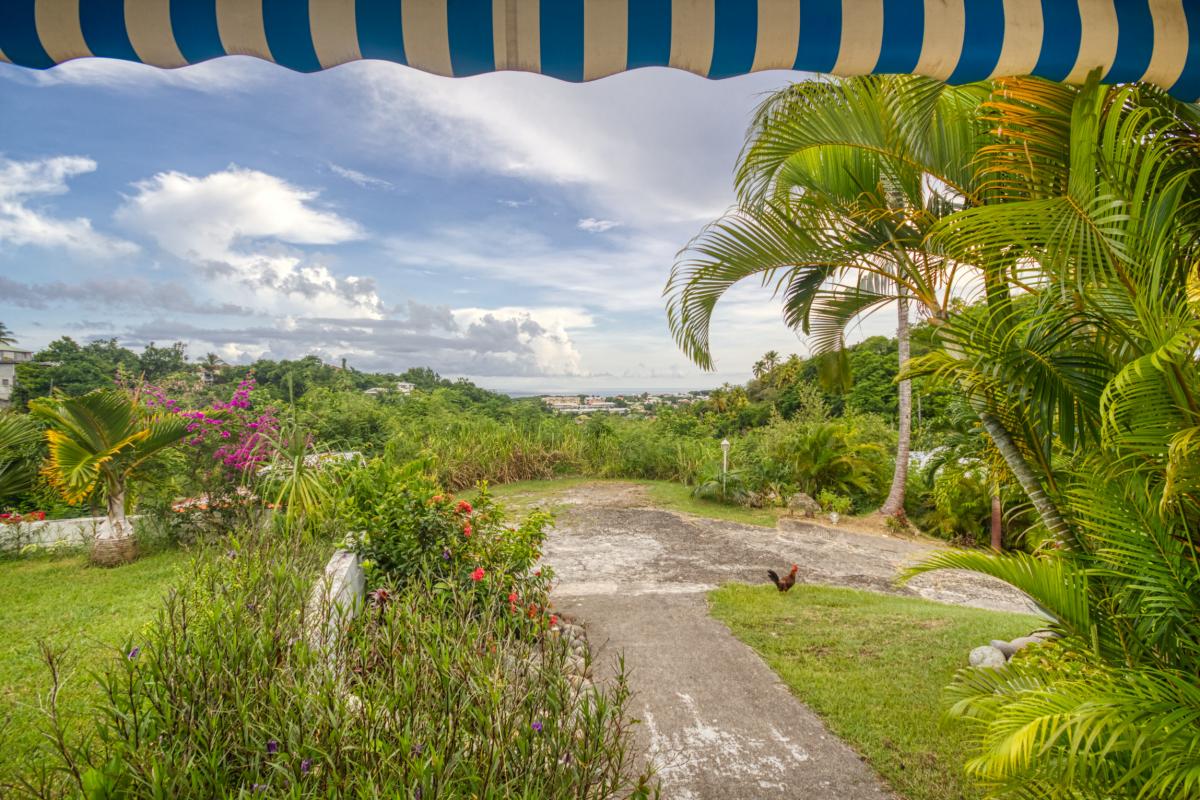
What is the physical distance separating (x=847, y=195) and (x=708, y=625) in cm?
347

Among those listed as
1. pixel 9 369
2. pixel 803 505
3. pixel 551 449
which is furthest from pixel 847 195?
pixel 9 369

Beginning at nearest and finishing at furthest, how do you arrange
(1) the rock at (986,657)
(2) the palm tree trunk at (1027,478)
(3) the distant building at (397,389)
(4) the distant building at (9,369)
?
(2) the palm tree trunk at (1027,478) → (1) the rock at (986,657) → (4) the distant building at (9,369) → (3) the distant building at (397,389)

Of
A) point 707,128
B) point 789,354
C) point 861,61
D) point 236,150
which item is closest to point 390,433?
point 236,150

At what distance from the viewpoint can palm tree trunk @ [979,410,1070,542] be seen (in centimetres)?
262

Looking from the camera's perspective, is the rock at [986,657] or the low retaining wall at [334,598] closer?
the low retaining wall at [334,598]

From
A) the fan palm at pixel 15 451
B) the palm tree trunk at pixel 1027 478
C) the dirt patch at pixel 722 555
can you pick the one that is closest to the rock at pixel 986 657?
the palm tree trunk at pixel 1027 478

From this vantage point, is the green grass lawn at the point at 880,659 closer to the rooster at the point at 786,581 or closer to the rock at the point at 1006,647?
the rooster at the point at 786,581

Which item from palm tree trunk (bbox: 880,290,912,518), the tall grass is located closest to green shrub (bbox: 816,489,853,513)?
palm tree trunk (bbox: 880,290,912,518)

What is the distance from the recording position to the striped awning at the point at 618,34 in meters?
1.49

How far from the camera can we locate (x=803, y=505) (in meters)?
9.38

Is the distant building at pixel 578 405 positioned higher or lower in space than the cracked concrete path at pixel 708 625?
higher

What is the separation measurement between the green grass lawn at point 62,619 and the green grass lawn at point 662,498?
5413mm

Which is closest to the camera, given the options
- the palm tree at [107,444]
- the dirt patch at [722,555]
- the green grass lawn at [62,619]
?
the green grass lawn at [62,619]

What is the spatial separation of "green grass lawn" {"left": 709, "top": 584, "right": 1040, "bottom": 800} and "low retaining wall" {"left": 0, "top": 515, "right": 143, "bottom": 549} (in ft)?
22.3
